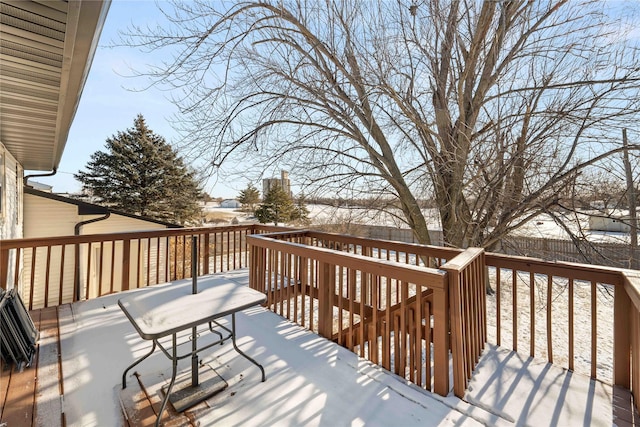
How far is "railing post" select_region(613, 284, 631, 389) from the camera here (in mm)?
2166

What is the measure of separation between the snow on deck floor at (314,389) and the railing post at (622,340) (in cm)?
24

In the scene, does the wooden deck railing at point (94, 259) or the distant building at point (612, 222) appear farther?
the distant building at point (612, 222)

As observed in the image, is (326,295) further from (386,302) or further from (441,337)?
(441,337)

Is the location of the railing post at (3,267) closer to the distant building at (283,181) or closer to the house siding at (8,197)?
the house siding at (8,197)

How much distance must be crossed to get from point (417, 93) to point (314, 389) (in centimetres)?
576

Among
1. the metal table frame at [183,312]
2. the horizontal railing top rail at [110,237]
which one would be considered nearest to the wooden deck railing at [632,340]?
the metal table frame at [183,312]

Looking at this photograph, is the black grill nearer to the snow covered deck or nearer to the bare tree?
the snow covered deck

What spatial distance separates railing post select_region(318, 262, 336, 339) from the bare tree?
11.3ft

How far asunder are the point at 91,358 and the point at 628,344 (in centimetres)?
421

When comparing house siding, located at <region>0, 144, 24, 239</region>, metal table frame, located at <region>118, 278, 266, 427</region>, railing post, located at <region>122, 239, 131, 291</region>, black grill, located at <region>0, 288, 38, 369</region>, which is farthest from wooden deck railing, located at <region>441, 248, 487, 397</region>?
house siding, located at <region>0, 144, 24, 239</region>

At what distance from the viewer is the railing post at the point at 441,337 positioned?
2023mm

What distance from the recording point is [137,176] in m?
16.0

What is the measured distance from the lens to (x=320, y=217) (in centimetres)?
801

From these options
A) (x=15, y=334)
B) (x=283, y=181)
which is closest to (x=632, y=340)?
(x=15, y=334)
